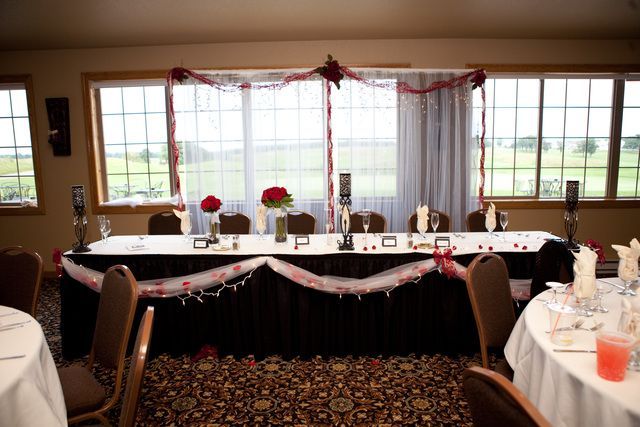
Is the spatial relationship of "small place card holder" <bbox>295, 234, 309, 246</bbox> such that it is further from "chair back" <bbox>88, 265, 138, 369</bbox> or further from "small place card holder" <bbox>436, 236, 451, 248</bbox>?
"chair back" <bbox>88, 265, 138, 369</bbox>

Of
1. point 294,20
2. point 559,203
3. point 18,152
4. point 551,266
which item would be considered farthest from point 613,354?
point 18,152

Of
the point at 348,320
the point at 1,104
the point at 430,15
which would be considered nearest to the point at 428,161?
the point at 430,15

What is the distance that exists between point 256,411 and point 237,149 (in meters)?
3.26

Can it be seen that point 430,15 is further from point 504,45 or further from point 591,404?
point 591,404

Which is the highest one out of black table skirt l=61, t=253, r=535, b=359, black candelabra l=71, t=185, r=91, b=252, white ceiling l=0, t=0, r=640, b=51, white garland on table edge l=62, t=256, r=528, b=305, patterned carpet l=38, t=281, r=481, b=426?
white ceiling l=0, t=0, r=640, b=51

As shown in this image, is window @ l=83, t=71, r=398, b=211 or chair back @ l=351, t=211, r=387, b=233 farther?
window @ l=83, t=71, r=398, b=211

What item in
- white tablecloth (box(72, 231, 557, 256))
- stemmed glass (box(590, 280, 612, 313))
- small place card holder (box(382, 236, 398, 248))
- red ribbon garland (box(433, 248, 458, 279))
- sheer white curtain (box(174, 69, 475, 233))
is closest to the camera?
stemmed glass (box(590, 280, 612, 313))

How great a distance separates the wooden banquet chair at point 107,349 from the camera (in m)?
1.95

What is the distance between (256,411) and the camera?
101 inches

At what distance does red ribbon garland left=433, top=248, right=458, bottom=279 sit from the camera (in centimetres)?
297

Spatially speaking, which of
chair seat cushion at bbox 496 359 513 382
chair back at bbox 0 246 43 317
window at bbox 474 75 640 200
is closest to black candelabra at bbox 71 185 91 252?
chair back at bbox 0 246 43 317

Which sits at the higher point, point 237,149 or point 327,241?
point 237,149

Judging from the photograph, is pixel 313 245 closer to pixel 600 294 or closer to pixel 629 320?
pixel 600 294

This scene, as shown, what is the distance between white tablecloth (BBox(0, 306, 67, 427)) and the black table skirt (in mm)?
1362
